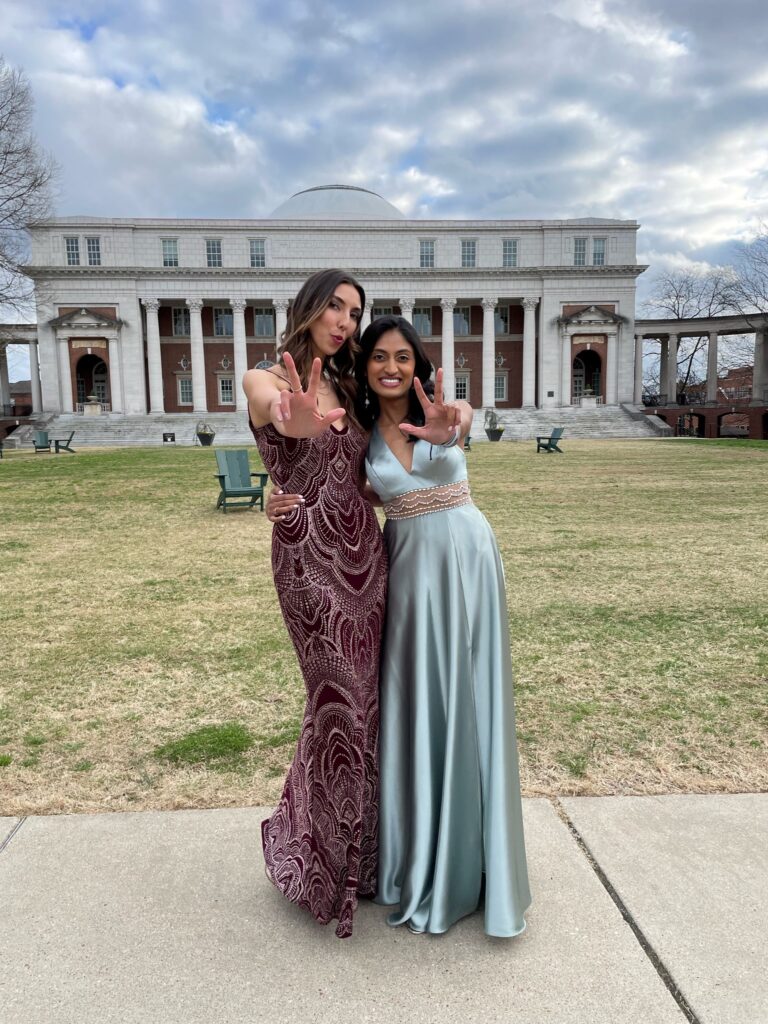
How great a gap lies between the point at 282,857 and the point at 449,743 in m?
0.79

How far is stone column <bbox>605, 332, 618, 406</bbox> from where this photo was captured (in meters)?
58.4

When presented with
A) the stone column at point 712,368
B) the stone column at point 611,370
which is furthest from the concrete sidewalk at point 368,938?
the stone column at point 712,368

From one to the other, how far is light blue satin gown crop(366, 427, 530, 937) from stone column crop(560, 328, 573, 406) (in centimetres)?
5841

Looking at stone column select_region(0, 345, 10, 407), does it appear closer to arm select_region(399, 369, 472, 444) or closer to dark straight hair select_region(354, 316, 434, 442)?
dark straight hair select_region(354, 316, 434, 442)

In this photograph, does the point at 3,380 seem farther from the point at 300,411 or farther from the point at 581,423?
the point at 300,411

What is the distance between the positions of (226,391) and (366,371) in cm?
5937

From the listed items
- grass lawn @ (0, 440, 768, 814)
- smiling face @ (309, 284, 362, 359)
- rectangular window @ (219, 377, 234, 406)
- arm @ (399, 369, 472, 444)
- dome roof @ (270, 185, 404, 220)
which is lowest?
grass lawn @ (0, 440, 768, 814)

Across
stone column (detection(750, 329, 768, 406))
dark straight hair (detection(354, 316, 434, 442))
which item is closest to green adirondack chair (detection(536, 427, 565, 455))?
dark straight hair (detection(354, 316, 434, 442))

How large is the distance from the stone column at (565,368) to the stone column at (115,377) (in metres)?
34.4

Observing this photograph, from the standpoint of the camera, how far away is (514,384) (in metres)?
62.0

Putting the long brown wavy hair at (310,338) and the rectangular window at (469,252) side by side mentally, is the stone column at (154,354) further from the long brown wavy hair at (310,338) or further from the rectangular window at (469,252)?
the long brown wavy hair at (310,338)

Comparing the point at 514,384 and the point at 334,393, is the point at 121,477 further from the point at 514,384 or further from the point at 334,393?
the point at 514,384

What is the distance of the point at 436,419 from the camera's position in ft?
8.02

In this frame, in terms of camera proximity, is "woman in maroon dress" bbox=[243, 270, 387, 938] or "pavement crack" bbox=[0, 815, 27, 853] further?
"pavement crack" bbox=[0, 815, 27, 853]
